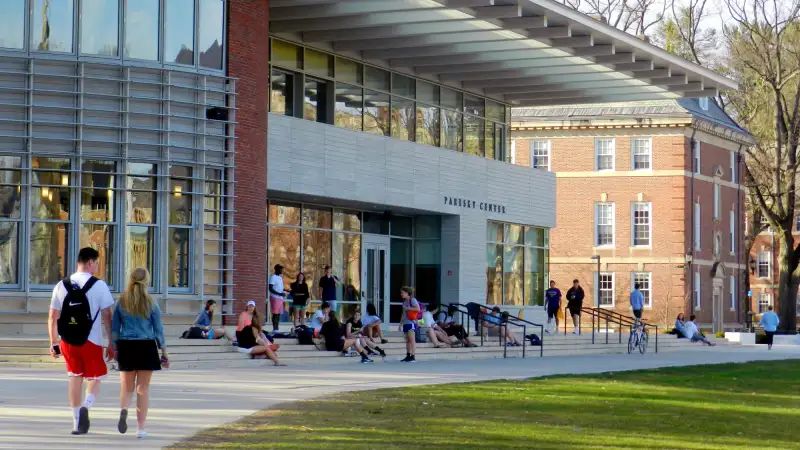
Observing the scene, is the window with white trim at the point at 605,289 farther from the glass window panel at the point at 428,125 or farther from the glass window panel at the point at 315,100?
the glass window panel at the point at 315,100

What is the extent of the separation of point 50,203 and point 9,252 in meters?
1.22

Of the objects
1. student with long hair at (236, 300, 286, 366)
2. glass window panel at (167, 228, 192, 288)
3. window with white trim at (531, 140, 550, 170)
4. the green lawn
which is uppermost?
window with white trim at (531, 140, 550, 170)

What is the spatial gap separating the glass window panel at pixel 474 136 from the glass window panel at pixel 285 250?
334 inches

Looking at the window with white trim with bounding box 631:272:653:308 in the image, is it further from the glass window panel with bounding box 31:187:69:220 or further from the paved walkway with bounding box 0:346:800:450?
the glass window panel with bounding box 31:187:69:220

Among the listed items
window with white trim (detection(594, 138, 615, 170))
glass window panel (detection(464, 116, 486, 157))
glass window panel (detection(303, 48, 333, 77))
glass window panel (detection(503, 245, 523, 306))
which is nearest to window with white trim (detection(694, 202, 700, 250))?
window with white trim (detection(594, 138, 615, 170))

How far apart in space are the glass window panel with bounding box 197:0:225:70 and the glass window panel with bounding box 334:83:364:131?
6.66m

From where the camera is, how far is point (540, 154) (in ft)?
209

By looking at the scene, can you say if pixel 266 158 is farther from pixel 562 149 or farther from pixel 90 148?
pixel 562 149

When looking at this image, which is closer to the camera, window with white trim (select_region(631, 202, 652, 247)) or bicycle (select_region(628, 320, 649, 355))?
bicycle (select_region(628, 320, 649, 355))

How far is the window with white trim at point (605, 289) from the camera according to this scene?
2466 inches

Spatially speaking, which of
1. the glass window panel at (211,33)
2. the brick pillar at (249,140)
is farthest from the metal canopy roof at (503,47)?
the glass window panel at (211,33)

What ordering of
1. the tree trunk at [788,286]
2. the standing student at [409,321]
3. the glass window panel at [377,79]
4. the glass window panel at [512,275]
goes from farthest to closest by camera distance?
the tree trunk at [788,286]
the glass window panel at [512,275]
the glass window panel at [377,79]
the standing student at [409,321]

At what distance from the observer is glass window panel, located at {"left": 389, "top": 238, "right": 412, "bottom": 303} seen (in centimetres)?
3781

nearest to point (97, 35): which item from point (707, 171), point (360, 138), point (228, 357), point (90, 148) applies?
point (90, 148)
